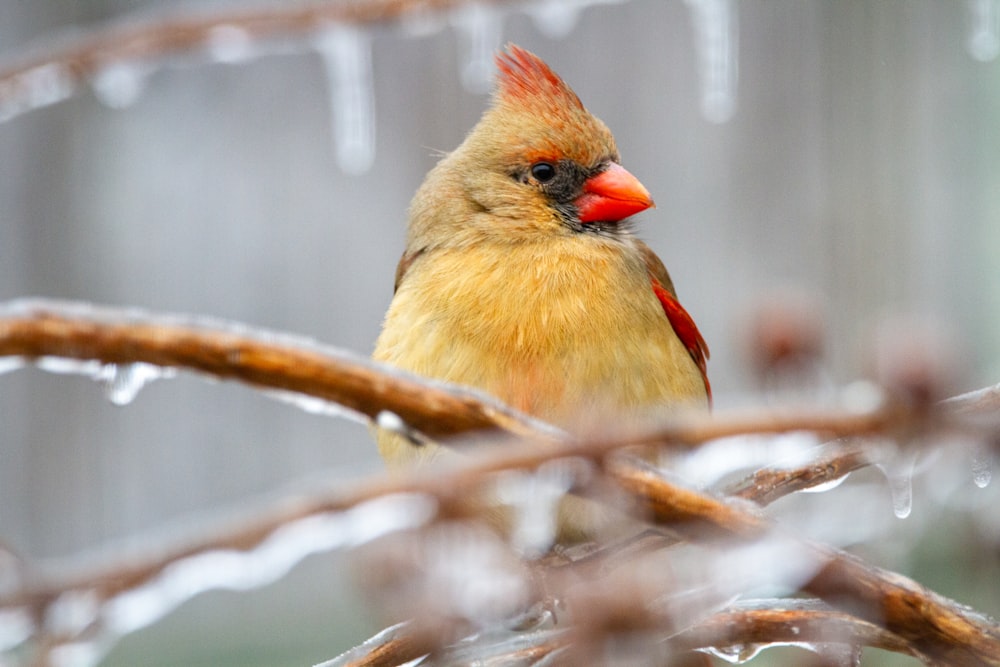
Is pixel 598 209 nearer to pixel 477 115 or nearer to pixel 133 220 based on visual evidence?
pixel 477 115

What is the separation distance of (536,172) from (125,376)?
1.68 metres

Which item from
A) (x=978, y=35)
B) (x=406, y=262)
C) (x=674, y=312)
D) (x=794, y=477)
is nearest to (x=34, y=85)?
(x=794, y=477)

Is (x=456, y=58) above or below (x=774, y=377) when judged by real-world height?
above

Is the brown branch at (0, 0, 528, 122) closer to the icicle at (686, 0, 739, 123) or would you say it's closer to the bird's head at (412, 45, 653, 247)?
the bird's head at (412, 45, 653, 247)

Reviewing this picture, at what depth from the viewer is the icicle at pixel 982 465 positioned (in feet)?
1.85

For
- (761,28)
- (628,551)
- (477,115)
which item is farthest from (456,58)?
(628,551)

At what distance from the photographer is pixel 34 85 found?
3.81 feet

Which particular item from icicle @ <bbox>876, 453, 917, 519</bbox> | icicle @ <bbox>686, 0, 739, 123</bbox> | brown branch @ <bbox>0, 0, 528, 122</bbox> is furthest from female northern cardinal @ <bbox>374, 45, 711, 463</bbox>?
icicle @ <bbox>876, 453, 917, 519</bbox>

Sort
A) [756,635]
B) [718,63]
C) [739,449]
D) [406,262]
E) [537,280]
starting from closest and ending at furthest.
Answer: [739,449]
[756,635]
[537,280]
[406,262]
[718,63]

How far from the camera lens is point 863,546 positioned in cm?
94

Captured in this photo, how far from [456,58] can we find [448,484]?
3201 mm

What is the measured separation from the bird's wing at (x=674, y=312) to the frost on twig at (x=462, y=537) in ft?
4.49

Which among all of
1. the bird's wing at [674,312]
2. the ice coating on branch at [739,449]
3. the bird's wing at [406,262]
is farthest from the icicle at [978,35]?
the ice coating on branch at [739,449]

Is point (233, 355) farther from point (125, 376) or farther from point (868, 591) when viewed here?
point (868, 591)
